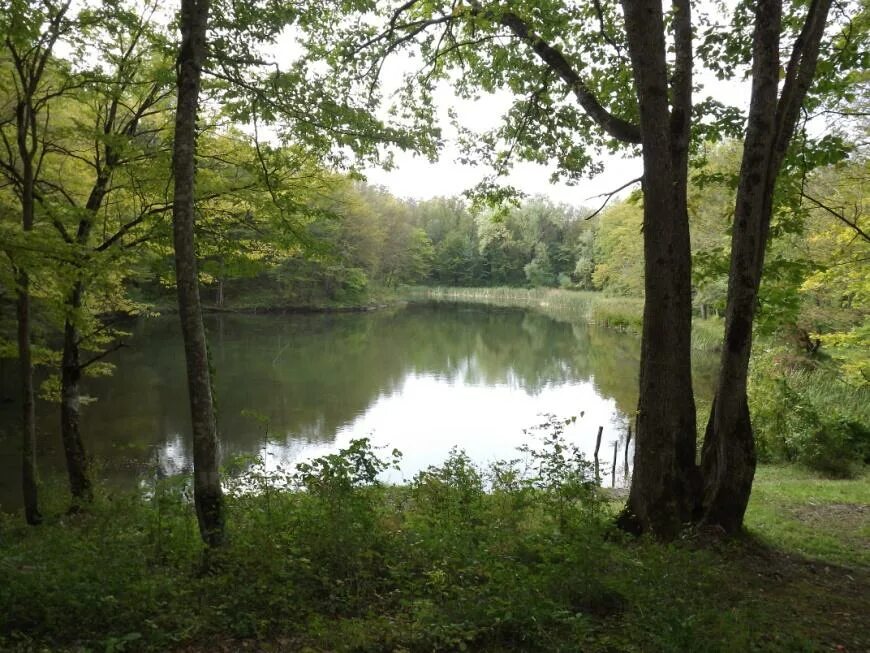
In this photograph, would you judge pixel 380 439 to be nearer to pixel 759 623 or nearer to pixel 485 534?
pixel 485 534

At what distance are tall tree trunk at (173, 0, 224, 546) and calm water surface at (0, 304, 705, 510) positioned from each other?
0.86 metres

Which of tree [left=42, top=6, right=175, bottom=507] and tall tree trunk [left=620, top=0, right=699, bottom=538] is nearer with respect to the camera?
tall tree trunk [left=620, top=0, right=699, bottom=538]

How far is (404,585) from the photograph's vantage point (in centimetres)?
420

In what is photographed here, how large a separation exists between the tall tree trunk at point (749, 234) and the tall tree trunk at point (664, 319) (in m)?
0.27

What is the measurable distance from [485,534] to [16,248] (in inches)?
184

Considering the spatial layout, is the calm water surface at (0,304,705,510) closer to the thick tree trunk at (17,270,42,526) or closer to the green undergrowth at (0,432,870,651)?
the green undergrowth at (0,432,870,651)

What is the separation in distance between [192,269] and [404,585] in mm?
3060

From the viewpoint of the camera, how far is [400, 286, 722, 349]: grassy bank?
87.9ft

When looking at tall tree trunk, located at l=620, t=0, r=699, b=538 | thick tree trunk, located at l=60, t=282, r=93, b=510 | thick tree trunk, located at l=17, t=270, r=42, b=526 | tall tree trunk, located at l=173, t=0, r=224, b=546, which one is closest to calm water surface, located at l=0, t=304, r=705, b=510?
tall tree trunk, located at l=173, t=0, r=224, b=546

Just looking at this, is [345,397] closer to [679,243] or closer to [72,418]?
[72,418]

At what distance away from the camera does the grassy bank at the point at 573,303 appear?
26.8 m

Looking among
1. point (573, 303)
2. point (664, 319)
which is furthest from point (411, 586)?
point (573, 303)

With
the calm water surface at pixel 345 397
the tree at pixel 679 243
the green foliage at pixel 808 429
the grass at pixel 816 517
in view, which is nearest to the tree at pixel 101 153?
the calm water surface at pixel 345 397

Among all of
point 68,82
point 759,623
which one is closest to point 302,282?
point 68,82
